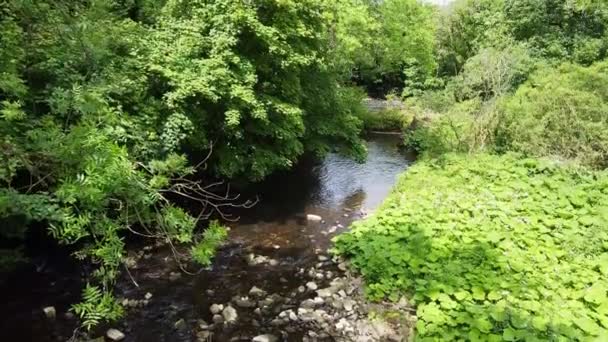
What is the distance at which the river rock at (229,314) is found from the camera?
722 cm

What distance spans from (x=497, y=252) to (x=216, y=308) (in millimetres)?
4983

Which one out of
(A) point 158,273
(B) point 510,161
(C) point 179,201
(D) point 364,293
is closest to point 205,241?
(D) point 364,293

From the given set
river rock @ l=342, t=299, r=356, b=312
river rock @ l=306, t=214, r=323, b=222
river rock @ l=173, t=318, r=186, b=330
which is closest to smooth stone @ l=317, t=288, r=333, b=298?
river rock @ l=342, t=299, r=356, b=312

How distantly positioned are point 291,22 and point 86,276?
7.91 meters

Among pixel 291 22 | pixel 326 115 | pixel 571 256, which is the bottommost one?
pixel 571 256

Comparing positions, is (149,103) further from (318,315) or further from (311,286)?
(318,315)

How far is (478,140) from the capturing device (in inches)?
579

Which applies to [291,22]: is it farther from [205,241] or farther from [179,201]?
[205,241]

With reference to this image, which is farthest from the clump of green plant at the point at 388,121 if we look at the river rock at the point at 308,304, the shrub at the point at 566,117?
the river rock at the point at 308,304

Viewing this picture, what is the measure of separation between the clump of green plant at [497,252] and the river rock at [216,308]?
8.45 feet

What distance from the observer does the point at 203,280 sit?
330 inches

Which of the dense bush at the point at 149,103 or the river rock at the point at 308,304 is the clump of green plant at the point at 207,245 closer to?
the dense bush at the point at 149,103

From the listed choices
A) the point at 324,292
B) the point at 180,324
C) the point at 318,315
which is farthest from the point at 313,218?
the point at 180,324

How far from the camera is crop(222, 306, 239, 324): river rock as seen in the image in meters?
7.22
